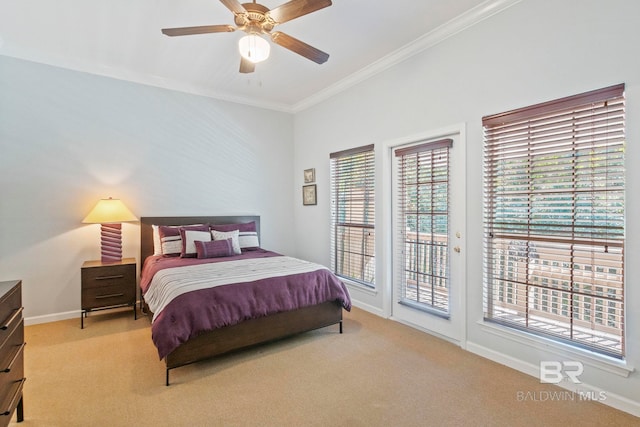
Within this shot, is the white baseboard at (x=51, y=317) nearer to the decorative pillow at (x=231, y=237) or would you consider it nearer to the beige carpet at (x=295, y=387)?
the beige carpet at (x=295, y=387)

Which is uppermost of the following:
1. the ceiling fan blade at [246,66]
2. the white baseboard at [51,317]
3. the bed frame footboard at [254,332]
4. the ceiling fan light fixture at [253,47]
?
the ceiling fan blade at [246,66]

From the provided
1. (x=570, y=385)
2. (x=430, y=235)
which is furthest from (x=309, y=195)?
(x=570, y=385)

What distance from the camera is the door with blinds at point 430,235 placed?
2967 mm

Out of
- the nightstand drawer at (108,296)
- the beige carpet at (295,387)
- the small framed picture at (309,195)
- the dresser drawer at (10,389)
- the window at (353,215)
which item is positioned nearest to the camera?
the dresser drawer at (10,389)

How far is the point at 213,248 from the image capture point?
379 centimetres

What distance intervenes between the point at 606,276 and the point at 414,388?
1476mm

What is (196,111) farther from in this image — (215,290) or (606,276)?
(606,276)

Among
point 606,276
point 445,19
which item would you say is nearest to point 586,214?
point 606,276

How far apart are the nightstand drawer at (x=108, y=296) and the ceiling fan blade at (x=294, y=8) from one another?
3194 mm

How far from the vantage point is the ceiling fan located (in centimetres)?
204

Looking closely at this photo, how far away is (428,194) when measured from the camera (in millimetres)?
3242

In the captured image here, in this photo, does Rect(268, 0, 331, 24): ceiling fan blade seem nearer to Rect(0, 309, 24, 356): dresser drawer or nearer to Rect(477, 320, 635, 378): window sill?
Rect(0, 309, 24, 356): dresser drawer

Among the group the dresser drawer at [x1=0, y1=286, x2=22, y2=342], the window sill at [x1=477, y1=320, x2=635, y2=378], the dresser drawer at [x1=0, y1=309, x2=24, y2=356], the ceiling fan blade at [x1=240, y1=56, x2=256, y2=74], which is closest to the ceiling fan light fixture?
the ceiling fan blade at [x1=240, y1=56, x2=256, y2=74]

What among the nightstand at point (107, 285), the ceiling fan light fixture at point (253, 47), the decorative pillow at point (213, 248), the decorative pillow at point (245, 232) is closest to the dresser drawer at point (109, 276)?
the nightstand at point (107, 285)
